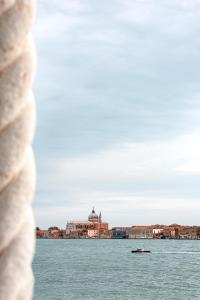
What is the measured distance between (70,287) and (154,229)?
139169 millimetres

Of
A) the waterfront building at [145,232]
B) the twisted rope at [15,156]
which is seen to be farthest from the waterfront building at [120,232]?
the twisted rope at [15,156]

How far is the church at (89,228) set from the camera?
17750cm

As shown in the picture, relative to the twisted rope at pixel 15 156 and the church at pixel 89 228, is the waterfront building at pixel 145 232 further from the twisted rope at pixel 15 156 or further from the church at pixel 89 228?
the twisted rope at pixel 15 156

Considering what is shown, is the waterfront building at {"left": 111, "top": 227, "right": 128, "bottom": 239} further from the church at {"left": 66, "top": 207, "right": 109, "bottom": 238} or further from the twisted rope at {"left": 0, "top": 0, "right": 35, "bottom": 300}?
the twisted rope at {"left": 0, "top": 0, "right": 35, "bottom": 300}

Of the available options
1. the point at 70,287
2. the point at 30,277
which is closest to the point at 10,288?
the point at 30,277

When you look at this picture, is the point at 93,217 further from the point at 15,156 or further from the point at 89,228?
the point at 15,156

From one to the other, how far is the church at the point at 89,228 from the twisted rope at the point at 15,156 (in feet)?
574

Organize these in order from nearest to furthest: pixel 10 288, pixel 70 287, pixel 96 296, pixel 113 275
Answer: pixel 10 288, pixel 96 296, pixel 70 287, pixel 113 275

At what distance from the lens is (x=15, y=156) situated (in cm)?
95

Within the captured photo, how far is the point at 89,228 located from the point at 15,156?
183888mm

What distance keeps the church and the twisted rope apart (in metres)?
175

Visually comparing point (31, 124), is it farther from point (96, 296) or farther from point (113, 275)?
point (113, 275)

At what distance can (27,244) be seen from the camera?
0.96 m

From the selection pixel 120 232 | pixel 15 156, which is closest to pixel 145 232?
pixel 120 232
